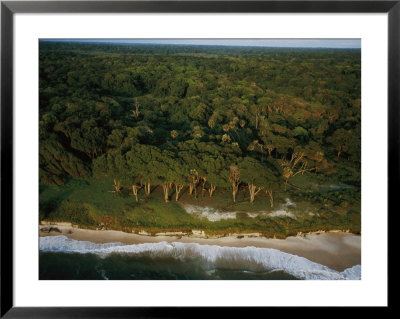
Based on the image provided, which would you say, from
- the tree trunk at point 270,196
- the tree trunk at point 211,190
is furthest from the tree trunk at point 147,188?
the tree trunk at point 270,196

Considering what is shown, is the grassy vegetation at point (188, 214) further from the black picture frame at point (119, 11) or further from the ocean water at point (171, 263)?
the black picture frame at point (119, 11)

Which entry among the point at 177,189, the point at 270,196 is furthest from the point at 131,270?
the point at 270,196

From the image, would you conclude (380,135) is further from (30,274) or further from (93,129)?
(30,274)

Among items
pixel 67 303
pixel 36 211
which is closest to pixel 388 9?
pixel 36 211

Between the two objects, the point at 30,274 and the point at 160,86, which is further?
the point at 160,86

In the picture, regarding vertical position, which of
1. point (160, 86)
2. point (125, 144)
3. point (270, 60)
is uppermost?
point (270, 60)

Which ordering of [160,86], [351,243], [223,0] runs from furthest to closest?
[160,86]
[351,243]
[223,0]

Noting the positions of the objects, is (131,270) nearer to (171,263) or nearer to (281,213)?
(171,263)

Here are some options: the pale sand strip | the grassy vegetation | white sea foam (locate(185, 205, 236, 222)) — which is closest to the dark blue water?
the pale sand strip

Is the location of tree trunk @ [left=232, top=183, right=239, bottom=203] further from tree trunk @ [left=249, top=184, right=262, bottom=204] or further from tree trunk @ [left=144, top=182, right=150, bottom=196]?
tree trunk @ [left=144, top=182, right=150, bottom=196]
